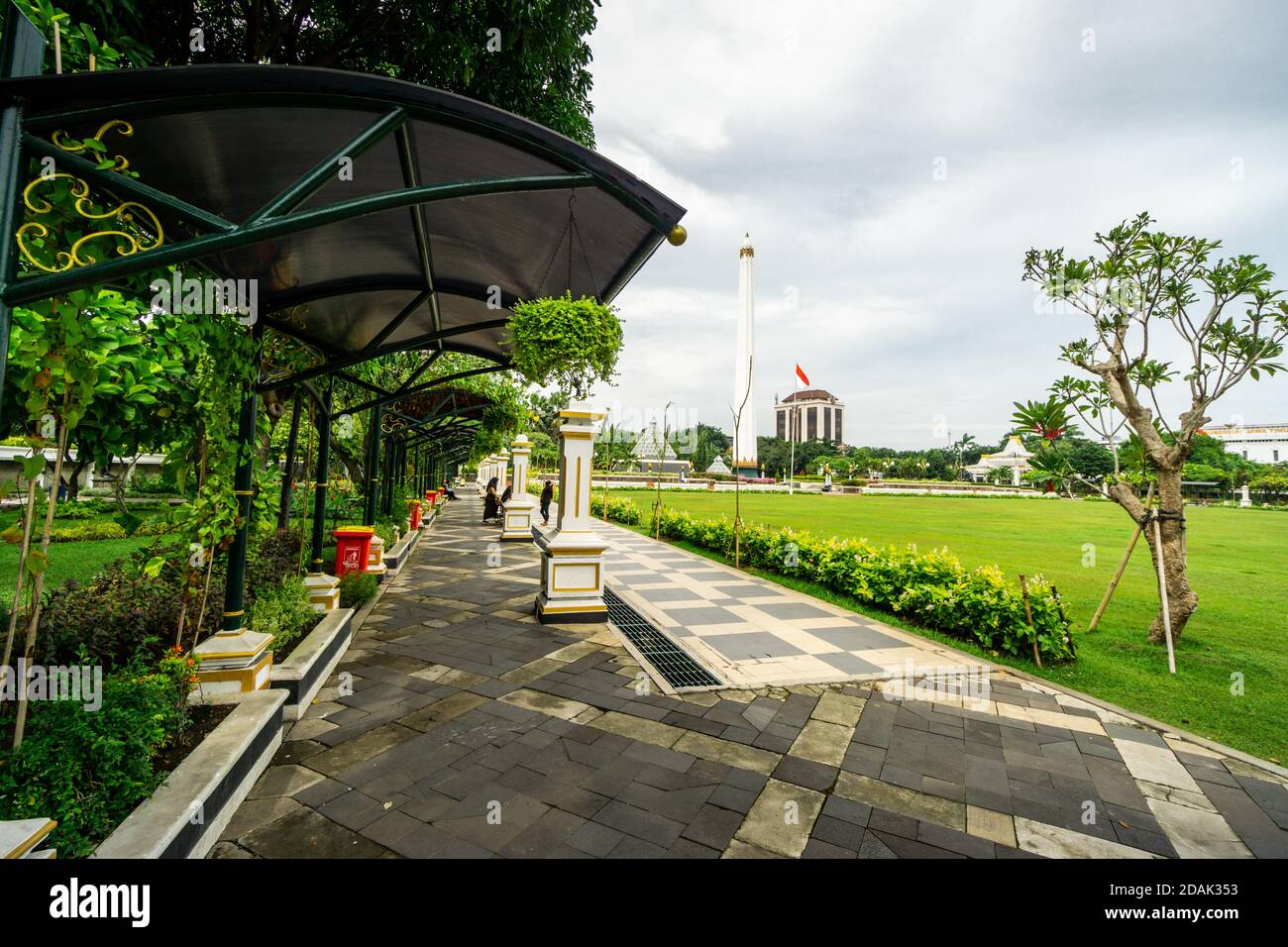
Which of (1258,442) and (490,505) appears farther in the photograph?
(1258,442)

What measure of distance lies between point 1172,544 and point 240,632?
8.21m

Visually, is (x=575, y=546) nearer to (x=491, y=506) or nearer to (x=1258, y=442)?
(x=491, y=506)

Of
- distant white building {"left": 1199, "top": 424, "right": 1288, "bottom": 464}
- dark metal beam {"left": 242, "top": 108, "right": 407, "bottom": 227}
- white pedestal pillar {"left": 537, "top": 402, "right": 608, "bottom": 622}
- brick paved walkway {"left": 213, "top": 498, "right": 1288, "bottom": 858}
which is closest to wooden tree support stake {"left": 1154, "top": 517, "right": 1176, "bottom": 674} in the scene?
brick paved walkway {"left": 213, "top": 498, "right": 1288, "bottom": 858}

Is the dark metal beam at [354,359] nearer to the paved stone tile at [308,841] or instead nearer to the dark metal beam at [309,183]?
the dark metal beam at [309,183]

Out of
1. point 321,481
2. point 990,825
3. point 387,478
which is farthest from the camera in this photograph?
point 387,478

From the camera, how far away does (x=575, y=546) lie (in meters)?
6.30

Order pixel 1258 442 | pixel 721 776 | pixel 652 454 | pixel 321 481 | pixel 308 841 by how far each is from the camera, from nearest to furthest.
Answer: pixel 308 841
pixel 721 776
pixel 321 481
pixel 652 454
pixel 1258 442

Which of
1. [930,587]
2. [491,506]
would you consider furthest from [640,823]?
[491,506]

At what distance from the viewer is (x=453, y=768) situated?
121 inches

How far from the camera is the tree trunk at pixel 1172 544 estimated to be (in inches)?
214

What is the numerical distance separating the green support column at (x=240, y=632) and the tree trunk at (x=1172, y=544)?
7.76 metres

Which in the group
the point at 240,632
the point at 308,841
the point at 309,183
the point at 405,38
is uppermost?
the point at 405,38

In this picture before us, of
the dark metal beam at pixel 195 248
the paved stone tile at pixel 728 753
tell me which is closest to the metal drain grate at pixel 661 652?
the paved stone tile at pixel 728 753

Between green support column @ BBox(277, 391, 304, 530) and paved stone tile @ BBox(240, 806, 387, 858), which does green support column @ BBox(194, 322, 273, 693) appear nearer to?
green support column @ BBox(277, 391, 304, 530)
